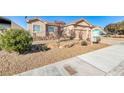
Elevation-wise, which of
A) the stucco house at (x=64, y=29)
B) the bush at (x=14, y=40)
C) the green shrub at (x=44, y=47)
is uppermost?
the stucco house at (x=64, y=29)

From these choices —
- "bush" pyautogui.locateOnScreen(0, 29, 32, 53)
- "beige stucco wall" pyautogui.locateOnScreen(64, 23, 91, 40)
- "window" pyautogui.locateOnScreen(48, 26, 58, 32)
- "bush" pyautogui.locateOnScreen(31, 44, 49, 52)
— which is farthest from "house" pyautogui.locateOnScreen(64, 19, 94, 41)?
"bush" pyautogui.locateOnScreen(0, 29, 32, 53)

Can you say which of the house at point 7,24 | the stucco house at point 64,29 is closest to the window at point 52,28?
the stucco house at point 64,29

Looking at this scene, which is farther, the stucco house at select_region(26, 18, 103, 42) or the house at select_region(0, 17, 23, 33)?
the stucco house at select_region(26, 18, 103, 42)

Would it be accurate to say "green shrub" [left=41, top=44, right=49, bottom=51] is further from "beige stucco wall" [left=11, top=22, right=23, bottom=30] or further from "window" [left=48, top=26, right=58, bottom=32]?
"window" [left=48, top=26, right=58, bottom=32]

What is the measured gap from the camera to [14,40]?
21.3 feet

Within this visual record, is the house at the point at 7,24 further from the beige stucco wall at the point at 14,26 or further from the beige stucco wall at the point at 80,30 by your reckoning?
the beige stucco wall at the point at 80,30

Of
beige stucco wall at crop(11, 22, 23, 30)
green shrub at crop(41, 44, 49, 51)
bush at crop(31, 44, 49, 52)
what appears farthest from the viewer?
green shrub at crop(41, 44, 49, 51)

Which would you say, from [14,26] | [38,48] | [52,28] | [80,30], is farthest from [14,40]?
[80,30]

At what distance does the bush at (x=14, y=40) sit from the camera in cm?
652

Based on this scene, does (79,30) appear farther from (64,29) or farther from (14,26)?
(14,26)

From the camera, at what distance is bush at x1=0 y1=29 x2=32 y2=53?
6.52 meters
